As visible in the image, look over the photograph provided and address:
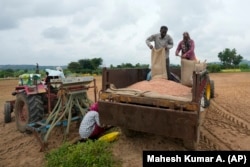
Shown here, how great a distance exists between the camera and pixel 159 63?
619 cm

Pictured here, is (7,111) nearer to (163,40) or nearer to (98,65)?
(163,40)

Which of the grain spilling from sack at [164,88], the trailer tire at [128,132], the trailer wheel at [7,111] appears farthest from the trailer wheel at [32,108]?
the grain spilling from sack at [164,88]

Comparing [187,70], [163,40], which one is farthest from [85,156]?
[163,40]

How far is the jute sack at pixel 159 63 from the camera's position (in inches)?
244

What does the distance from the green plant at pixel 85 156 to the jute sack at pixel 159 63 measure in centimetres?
197

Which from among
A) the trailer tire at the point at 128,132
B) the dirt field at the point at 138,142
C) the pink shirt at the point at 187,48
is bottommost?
the dirt field at the point at 138,142

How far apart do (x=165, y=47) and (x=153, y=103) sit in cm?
236

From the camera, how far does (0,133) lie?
23.9ft

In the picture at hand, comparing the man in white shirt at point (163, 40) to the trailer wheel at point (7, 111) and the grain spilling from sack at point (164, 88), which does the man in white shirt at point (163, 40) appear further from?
the trailer wheel at point (7, 111)

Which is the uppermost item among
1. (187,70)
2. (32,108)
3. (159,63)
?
(159,63)

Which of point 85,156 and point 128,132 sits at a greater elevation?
point 128,132

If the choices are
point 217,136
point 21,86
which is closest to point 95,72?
point 21,86

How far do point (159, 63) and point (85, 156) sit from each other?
2.57m

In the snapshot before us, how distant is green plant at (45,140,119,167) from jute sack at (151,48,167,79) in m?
1.97
